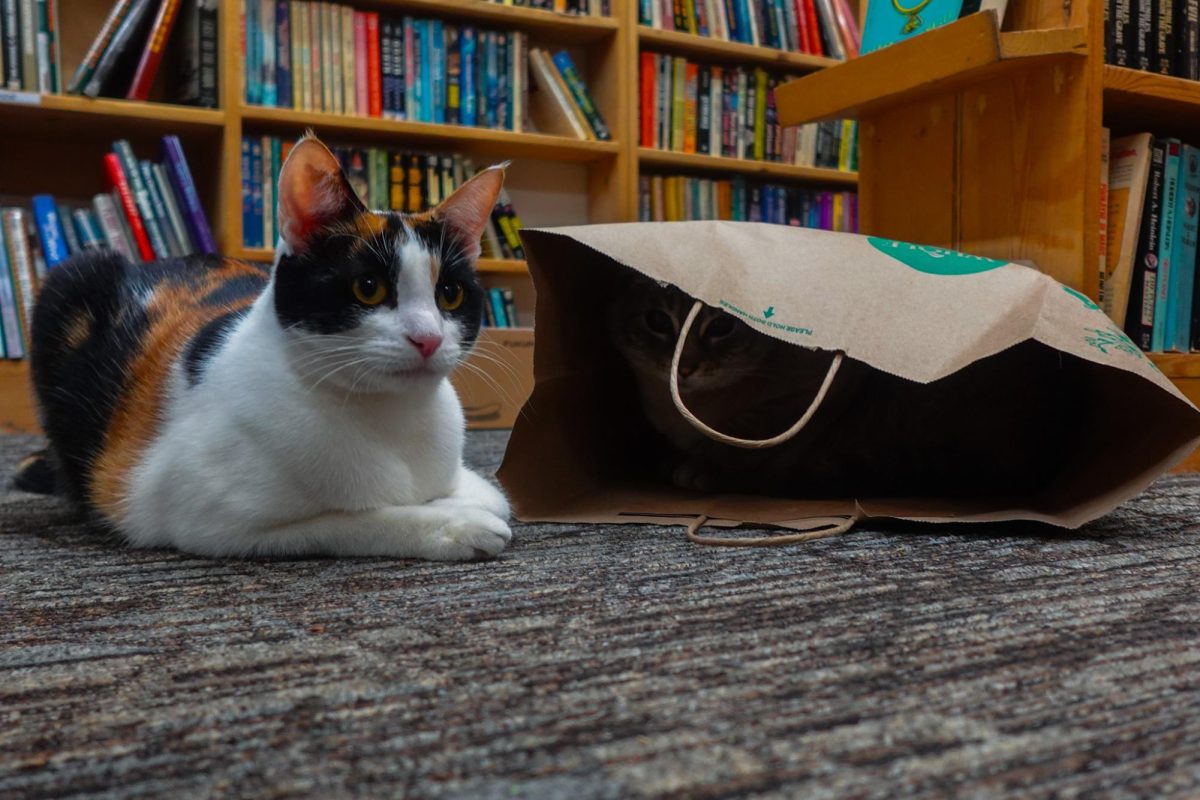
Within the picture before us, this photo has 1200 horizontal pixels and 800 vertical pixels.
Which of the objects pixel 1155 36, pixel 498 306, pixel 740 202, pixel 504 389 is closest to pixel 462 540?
pixel 1155 36

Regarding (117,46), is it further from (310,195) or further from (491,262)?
(310,195)

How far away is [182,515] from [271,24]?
1776 millimetres

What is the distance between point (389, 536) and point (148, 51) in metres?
1.80

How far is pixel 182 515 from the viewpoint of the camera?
0.90m

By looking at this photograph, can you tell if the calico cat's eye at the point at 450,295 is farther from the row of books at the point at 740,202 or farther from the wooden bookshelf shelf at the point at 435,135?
the row of books at the point at 740,202

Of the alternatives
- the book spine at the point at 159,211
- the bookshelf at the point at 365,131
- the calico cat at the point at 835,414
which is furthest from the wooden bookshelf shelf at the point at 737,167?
the calico cat at the point at 835,414

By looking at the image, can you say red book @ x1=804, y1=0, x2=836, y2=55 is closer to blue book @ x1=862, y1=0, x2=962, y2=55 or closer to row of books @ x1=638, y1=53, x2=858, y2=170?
row of books @ x1=638, y1=53, x2=858, y2=170

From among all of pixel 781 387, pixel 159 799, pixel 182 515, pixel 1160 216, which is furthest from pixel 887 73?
pixel 159 799

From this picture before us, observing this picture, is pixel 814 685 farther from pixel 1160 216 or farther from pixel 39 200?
pixel 39 200

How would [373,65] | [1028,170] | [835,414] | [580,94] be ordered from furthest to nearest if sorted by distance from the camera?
[580,94] → [373,65] → [1028,170] → [835,414]

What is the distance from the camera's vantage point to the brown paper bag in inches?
37.3

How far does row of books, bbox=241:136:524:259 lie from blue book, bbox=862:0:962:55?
973 millimetres

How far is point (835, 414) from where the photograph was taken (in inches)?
48.2

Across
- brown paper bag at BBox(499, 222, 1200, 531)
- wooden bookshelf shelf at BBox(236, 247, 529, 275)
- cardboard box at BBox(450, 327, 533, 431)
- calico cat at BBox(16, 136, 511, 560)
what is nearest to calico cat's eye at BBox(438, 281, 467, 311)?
calico cat at BBox(16, 136, 511, 560)
